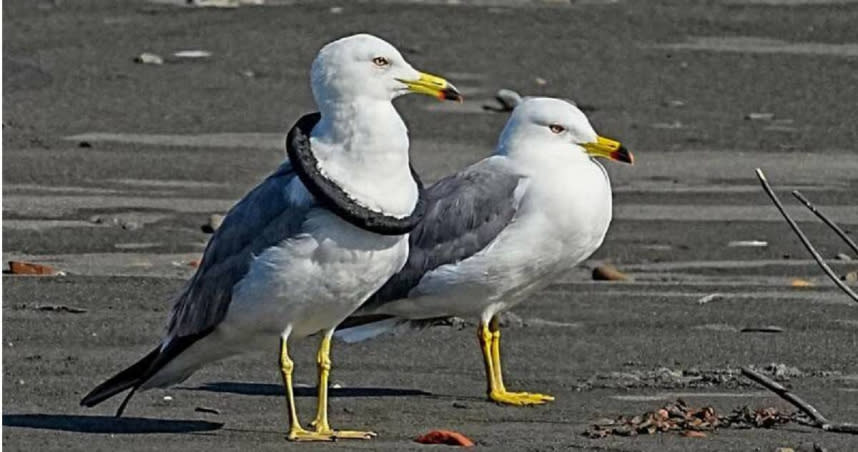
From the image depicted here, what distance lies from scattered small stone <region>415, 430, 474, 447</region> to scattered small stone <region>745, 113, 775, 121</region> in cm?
980

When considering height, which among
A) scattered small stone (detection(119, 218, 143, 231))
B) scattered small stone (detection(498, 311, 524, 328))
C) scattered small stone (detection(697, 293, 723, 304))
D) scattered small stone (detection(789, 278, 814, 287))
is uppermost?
scattered small stone (detection(697, 293, 723, 304))

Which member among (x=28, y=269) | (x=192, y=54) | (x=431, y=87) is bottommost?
(x=192, y=54)

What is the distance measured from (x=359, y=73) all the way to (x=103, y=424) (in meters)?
1.45

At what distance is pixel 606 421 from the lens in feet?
26.2

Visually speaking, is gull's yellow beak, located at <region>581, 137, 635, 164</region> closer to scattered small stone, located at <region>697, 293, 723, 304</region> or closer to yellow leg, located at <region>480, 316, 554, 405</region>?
yellow leg, located at <region>480, 316, 554, 405</region>

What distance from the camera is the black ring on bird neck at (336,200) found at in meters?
7.48

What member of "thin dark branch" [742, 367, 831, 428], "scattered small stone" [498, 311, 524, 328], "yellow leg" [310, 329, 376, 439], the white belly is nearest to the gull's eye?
the white belly

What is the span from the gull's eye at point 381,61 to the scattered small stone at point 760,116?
375 inches

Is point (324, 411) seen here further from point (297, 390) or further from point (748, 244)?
point (748, 244)

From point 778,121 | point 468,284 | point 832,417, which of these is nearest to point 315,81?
point 468,284

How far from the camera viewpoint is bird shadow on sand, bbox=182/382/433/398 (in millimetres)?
8703

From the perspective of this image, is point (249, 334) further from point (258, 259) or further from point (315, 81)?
point (315, 81)

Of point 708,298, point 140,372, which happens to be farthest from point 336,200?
point 708,298

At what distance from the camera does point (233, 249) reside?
7.93 metres
